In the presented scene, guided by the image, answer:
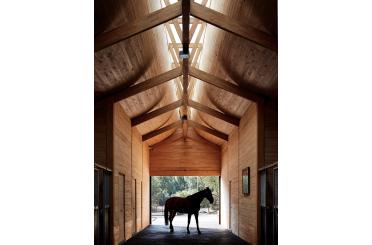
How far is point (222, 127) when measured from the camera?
1313cm

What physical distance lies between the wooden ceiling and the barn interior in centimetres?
2

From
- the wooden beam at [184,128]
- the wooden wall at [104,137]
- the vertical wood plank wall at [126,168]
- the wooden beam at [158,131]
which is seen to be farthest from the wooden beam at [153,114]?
the wooden beam at [158,131]

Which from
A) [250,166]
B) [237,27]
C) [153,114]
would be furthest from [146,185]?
[237,27]

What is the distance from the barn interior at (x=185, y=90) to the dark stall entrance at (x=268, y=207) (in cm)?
2

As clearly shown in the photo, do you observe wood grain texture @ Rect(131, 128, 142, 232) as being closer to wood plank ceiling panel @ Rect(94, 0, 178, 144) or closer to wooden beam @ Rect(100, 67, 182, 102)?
wood plank ceiling panel @ Rect(94, 0, 178, 144)

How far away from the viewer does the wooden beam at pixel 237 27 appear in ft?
19.0

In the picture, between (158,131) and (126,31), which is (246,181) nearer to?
Result: (126,31)

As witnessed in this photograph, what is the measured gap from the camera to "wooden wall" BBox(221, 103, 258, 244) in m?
8.79
